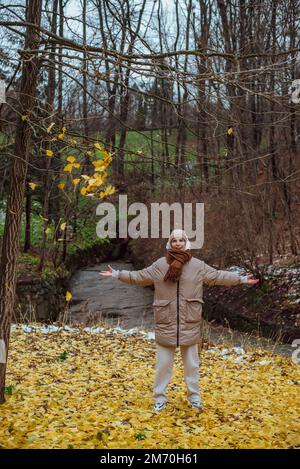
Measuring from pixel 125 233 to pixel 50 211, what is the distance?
6415 mm

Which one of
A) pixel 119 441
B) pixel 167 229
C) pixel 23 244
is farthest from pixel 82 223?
pixel 119 441

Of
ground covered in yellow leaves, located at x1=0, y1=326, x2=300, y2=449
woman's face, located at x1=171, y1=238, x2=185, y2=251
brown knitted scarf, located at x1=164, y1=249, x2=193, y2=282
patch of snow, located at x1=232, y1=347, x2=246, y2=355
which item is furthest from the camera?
patch of snow, located at x1=232, y1=347, x2=246, y2=355

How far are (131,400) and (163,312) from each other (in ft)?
4.08

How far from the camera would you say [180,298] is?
5348 mm

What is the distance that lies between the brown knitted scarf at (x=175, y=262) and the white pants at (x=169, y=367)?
28.6 inches

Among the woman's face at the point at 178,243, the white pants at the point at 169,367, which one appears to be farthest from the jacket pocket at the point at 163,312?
the woman's face at the point at 178,243

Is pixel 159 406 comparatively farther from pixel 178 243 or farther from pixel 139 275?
pixel 178 243

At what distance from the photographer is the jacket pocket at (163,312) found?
5.34 metres

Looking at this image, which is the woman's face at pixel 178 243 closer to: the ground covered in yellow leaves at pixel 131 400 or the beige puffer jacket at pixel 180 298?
the beige puffer jacket at pixel 180 298

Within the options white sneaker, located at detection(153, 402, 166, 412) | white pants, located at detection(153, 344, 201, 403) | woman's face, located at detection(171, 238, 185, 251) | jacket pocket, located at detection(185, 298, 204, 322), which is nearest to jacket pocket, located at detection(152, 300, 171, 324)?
jacket pocket, located at detection(185, 298, 204, 322)

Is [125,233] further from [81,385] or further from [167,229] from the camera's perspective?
[81,385]

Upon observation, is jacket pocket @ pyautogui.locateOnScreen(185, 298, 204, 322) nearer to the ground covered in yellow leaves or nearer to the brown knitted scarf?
the brown knitted scarf

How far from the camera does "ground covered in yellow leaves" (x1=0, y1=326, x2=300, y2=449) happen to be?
15.3 feet

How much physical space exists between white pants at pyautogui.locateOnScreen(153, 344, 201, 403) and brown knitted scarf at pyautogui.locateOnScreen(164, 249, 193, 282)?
0.73 meters
